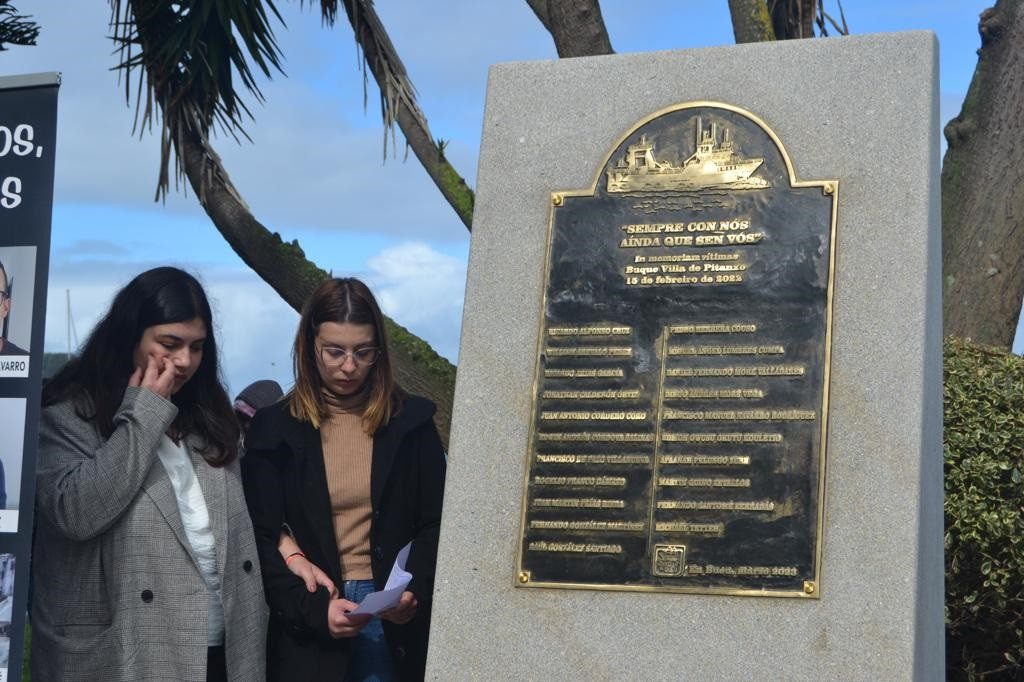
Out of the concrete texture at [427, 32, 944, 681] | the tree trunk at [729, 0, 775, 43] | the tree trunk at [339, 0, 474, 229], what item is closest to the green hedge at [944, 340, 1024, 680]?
the concrete texture at [427, 32, 944, 681]

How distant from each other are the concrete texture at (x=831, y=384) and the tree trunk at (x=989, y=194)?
4.62 m

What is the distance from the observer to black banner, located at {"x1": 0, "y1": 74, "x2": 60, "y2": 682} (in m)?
3.88

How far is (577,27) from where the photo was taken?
8.91 metres

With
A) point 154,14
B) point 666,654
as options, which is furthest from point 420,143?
point 666,654

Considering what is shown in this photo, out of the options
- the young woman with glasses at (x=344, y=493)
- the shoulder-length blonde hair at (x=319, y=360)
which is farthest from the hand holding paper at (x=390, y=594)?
the shoulder-length blonde hair at (x=319, y=360)

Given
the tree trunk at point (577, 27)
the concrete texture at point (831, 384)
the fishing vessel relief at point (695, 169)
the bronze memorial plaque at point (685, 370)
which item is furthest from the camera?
the tree trunk at point (577, 27)

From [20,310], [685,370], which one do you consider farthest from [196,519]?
[685,370]

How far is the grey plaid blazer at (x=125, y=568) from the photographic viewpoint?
391 cm

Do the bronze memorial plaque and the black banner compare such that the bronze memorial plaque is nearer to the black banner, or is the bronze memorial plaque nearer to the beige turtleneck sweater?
the beige turtleneck sweater

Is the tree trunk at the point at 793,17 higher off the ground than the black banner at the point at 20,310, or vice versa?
the tree trunk at the point at 793,17

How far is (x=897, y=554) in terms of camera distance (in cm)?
372

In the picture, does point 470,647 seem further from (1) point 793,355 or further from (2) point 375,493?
(1) point 793,355

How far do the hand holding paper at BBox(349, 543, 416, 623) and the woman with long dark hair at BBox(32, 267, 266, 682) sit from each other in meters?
0.43

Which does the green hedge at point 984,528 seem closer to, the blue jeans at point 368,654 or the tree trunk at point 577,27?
the blue jeans at point 368,654
